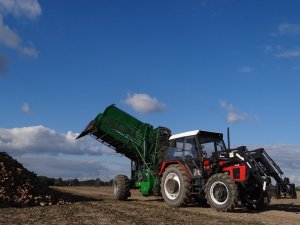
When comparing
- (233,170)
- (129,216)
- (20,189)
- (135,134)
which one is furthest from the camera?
(135,134)

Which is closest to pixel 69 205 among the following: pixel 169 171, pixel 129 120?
pixel 169 171

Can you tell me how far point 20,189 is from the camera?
16.2 m

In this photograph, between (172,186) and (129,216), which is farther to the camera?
(172,186)

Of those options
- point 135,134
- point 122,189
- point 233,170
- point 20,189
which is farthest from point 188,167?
point 20,189

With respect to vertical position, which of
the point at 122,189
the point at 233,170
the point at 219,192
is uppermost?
the point at 233,170

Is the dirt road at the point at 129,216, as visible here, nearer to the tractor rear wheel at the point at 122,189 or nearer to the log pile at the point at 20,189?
the log pile at the point at 20,189

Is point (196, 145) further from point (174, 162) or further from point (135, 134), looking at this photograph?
point (135, 134)

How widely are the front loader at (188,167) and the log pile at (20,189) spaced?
324 centimetres

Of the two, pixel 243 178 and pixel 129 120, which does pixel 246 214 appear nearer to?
pixel 243 178

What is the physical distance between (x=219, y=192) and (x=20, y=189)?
23.7 ft

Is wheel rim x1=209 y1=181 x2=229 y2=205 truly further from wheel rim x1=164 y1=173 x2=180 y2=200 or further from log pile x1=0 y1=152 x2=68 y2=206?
log pile x1=0 y1=152 x2=68 y2=206

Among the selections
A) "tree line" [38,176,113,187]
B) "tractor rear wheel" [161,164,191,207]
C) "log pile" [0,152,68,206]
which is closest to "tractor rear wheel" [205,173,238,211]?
"tractor rear wheel" [161,164,191,207]

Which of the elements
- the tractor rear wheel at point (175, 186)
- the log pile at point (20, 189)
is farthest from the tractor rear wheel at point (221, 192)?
the log pile at point (20, 189)

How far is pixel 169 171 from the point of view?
52.9 ft
